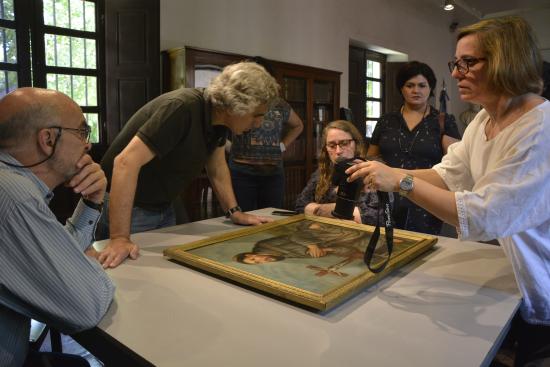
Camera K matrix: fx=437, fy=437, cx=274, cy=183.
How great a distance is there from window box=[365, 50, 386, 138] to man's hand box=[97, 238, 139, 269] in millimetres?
6674

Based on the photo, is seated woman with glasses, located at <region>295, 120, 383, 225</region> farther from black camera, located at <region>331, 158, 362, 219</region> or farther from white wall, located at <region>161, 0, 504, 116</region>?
white wall, located at <region>161, 0, 504, 116</region>

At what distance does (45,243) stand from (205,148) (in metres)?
1.03

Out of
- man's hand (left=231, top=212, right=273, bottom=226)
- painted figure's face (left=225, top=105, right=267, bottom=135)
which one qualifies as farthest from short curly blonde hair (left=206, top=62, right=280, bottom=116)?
man's hand (left=231, top=212, right=273, bottom=226)

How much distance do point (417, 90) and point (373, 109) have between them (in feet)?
17.3

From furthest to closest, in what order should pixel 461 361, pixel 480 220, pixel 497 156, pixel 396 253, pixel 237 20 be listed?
1. pixel 237 20
2. pixel 396 253
3. pixel 497 156
4. pixel 480 220
5. pixel 461 361

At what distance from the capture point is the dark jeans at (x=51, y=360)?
44.8 inches

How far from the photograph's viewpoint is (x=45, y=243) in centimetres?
95

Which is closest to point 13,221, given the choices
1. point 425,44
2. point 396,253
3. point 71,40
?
point 396,253

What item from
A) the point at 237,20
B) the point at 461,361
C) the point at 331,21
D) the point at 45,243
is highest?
the point at 331,21

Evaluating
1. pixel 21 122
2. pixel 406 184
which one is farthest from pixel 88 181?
pixel 406 184

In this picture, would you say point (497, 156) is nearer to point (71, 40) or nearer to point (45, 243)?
point (45, 243)

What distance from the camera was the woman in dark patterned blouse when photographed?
268 cm

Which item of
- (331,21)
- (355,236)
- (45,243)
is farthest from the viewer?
(331,21)

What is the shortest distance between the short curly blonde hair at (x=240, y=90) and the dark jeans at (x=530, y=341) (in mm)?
1199
